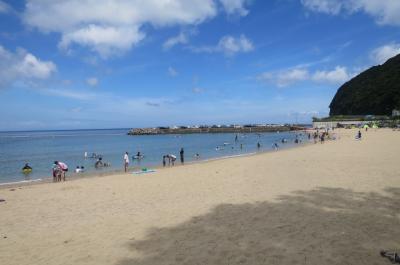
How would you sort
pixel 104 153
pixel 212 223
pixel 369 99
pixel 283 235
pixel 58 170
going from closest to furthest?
pixel 283 235
pixel 212 223
pixel 58 170
pixel 104 153
pixel 369 99

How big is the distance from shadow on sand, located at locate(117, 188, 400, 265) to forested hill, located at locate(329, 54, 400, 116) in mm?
106614

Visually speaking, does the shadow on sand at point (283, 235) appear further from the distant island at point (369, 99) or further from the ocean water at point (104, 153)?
the distant island at point (369, 99)

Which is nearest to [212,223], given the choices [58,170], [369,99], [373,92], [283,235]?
[283,235]

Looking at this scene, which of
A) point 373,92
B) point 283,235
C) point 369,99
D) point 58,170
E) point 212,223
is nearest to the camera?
point 283,235

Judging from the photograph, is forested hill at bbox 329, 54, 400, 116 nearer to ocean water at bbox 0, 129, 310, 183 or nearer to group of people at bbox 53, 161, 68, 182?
ocean water at bbox 0, 129, 310, 183

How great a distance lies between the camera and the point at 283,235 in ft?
24.7

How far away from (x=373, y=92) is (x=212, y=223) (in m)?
123

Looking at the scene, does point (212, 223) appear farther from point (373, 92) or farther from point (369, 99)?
point (373, 92)

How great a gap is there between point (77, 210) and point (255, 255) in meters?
6.85

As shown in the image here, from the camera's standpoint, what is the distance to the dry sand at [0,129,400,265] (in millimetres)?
6695

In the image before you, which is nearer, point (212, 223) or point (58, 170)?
point (212, 223)

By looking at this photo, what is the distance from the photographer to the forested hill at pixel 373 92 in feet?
353

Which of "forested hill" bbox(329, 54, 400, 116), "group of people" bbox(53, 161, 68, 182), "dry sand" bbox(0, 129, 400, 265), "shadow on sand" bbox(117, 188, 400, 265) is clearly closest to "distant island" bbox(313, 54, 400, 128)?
"forested hill" bbox(329, 54, 400, 116)

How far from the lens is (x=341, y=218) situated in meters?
8.66
